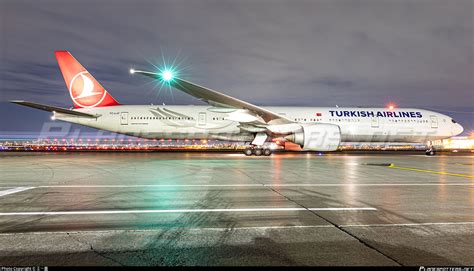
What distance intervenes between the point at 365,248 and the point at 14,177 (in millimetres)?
10800

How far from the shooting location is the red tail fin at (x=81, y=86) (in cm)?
2256

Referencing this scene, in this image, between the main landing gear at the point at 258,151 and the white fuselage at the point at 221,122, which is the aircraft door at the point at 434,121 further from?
the main landing gear at the point at 258,151

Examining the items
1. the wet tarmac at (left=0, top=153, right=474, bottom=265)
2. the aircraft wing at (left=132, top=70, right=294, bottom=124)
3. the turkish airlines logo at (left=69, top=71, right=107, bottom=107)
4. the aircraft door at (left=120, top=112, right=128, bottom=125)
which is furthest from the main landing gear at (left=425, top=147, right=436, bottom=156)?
the turkish airlines logo at (left=69, top=71, right=107, bottom=107)

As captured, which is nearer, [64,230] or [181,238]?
[181,238]

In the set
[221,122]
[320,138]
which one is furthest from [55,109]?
[320,138]

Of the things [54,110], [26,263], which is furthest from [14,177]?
[54,110]

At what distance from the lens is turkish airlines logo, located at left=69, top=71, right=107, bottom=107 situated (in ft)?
74.5

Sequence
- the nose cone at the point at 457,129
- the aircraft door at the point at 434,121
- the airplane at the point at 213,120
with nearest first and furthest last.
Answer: the airplane at the point at 213,120
the aircraft door at the point at 434,121
the nose cone at the point at 457,129

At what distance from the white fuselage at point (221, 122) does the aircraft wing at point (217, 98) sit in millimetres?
2740

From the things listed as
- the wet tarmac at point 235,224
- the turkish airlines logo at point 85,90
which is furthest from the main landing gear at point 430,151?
the turkish airlines logo at point 85,90

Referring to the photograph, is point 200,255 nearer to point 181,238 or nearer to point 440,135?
point 181,238

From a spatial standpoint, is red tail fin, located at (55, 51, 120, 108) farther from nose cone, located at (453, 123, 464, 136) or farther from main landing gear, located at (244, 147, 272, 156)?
nose cone, located at (453, 123, 464, 136)

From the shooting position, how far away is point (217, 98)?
17.7 m

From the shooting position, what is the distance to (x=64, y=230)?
4.14m
